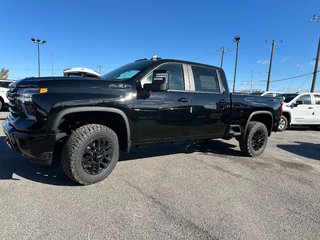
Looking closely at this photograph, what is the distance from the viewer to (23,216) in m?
3.01

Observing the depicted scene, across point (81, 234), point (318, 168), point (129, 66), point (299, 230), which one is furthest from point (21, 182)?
point (318, 168)

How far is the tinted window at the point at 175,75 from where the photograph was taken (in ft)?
15.5

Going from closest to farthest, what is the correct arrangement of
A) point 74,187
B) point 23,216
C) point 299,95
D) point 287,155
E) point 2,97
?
1. point 23,216
2. point 74,187
3. point 287,155
4. point 299,95
5. point 2,97

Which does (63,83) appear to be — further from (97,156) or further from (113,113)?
Result: (97,156)

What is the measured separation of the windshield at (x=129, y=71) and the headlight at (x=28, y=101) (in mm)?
1325

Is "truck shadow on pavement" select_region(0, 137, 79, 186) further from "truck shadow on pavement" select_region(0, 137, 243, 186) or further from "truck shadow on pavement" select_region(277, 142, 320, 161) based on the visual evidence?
"truck shadow on pavement" select_region(277, 142, 320, 161)

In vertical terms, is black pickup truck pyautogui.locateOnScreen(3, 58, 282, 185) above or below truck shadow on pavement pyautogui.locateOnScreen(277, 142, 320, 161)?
above

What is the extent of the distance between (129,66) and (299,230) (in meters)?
3.56

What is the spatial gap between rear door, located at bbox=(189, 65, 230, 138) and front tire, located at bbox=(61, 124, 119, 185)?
5.35 feet

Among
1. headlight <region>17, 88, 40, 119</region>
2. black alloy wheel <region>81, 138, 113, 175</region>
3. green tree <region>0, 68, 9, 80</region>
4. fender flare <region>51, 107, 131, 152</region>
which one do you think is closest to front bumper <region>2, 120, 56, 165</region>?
fender flare <region>51, 107, 131, 152</region>

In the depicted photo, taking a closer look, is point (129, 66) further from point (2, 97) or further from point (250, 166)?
point (2, 97)

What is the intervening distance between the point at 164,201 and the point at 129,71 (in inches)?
88.3

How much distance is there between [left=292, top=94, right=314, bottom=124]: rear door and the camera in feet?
38.7

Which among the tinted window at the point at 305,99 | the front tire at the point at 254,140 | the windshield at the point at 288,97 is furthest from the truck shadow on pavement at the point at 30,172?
the tinted window at the point at 305,99
